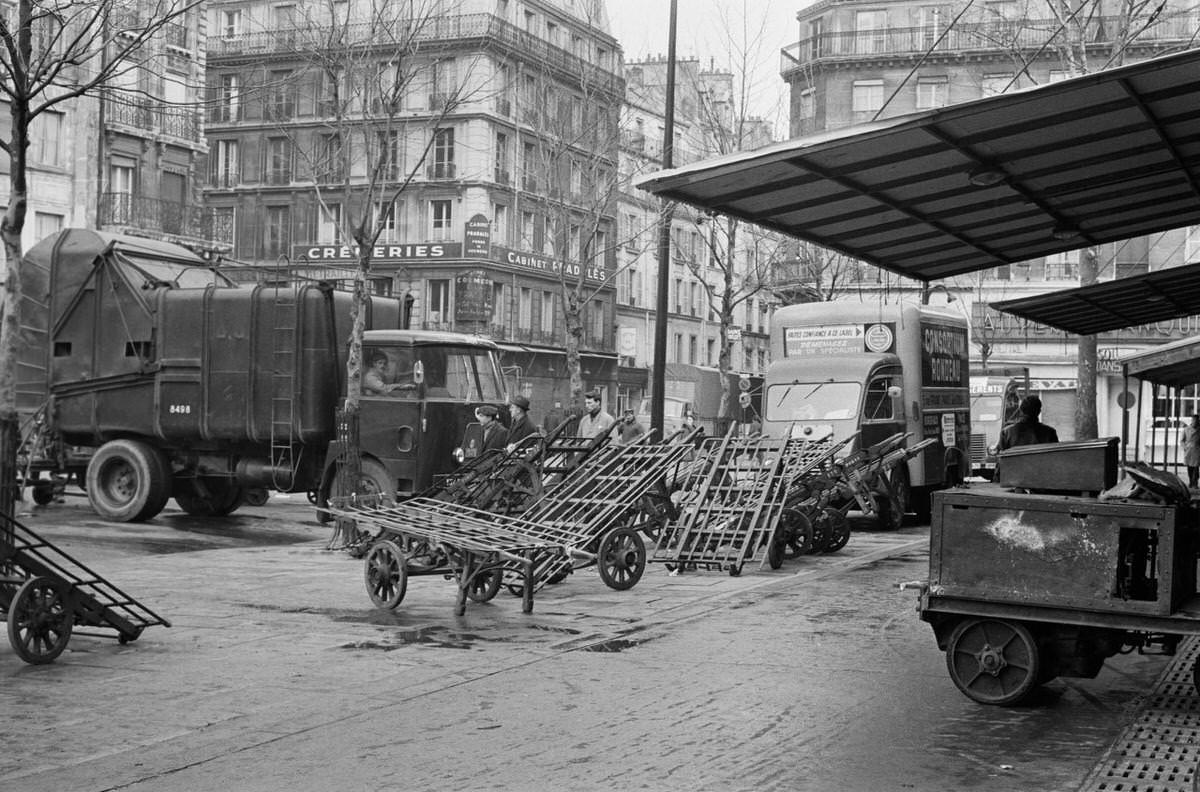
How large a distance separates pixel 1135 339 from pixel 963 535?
5518cm

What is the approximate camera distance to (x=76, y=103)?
45688 millimetres

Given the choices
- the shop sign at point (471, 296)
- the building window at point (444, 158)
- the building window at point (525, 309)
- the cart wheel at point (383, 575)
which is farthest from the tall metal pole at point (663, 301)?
the building window at point (525, 309)

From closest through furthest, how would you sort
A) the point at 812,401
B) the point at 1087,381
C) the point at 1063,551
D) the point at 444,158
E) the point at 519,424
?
the point at 1063,551 < the point at 519,424 < the point at 812,401 < the point at 1087,381 < the point at 444,158

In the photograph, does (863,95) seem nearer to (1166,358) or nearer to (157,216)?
(157,216)

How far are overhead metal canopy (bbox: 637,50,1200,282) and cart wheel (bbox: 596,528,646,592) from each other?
3340 mm

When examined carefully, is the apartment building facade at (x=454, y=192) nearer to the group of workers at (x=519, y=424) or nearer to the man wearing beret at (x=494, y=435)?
the group of workers at (x=519, y=424)

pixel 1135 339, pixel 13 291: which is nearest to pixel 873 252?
pixel 13 291

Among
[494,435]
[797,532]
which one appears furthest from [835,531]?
[494,435]

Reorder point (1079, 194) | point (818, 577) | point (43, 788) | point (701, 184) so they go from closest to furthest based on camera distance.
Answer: point (43, 788) < point (701, 184) < point (1079, 194) < point (818, 577)

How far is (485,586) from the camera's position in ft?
41.7

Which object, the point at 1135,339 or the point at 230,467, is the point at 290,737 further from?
the point at 1135,339

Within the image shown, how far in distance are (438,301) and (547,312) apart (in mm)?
6606

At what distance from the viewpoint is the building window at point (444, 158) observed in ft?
197

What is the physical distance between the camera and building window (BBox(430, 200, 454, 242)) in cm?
6078
